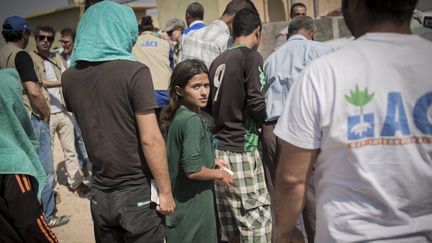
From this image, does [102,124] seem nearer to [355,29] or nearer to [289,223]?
[289,223]

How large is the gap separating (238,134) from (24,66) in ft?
7.39

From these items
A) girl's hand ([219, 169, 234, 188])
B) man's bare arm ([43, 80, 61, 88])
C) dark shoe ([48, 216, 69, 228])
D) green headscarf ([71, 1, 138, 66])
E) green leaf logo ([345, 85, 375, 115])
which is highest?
green headscarf ([71, 1, 138, 66])

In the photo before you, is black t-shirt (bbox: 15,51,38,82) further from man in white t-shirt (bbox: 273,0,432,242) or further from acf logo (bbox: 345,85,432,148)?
acf logo (bbox: 345,85,432,148)

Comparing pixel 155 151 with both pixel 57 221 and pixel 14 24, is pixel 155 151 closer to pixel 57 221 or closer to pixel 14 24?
pixel 14 24

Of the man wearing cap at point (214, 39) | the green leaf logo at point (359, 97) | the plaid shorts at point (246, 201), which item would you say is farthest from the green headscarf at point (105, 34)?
the man wearing cap at point (214, 39)

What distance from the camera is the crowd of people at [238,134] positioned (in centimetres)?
149

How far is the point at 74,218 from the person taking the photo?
5.27 metres

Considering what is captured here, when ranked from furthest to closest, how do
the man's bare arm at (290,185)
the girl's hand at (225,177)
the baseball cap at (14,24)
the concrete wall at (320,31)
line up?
the concrete wall at (320,31), the baseball cap at (14,24), the girl's hand at (225,177), the man's bare arm at (290,185)

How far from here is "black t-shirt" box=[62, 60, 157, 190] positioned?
2.38 m

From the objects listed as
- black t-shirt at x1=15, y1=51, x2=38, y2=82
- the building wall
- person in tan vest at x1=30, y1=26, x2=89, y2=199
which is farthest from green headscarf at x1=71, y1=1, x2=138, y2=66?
the building wall

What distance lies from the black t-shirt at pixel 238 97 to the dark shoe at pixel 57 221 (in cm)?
253

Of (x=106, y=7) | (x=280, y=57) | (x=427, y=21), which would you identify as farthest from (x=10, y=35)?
(x=427, y=21)

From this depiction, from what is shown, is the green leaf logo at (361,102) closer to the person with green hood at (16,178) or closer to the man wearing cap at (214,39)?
the person with green hood at (16,178)

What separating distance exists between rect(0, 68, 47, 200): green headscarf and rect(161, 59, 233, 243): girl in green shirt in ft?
Answer: 2.85
